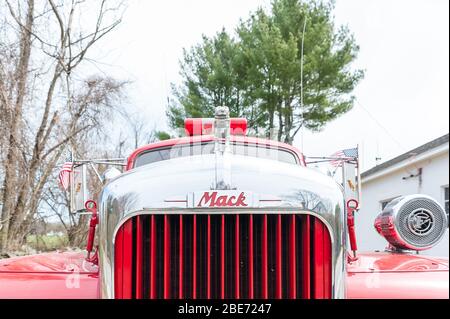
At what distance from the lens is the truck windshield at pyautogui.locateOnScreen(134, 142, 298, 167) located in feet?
14.7

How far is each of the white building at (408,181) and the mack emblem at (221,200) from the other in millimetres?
8440

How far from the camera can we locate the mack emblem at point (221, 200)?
2.73 metres

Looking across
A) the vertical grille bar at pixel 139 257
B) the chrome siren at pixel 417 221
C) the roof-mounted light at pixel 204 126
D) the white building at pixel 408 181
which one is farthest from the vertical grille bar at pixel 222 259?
the white building at pixel 408 181

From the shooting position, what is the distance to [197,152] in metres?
4.39

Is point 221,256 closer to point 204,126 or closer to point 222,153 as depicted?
point 222,153

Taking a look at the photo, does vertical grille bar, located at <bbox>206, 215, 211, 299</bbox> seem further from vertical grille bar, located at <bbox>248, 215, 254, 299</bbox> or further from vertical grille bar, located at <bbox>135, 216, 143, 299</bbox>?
vertical grille bar, located at <bbox>135, 216, 143, 299</bbox>

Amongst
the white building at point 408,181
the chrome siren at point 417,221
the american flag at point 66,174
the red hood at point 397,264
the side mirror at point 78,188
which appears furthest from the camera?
the white building at point 408,181

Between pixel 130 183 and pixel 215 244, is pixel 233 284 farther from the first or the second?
pixel 130 183

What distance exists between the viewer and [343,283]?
294 cm

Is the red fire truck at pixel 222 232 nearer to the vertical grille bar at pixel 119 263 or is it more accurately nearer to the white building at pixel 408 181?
the vertical grille bar at pixel 119 263

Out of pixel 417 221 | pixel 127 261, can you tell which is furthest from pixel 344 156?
pixel 127 261

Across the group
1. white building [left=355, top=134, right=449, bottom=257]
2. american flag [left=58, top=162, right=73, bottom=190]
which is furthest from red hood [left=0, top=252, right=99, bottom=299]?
white building [left=355, top=134, right=449, bottom=257]

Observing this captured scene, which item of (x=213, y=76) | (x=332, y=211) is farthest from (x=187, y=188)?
(x=213, y=76)

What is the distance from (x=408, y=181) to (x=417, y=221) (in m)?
11.8
